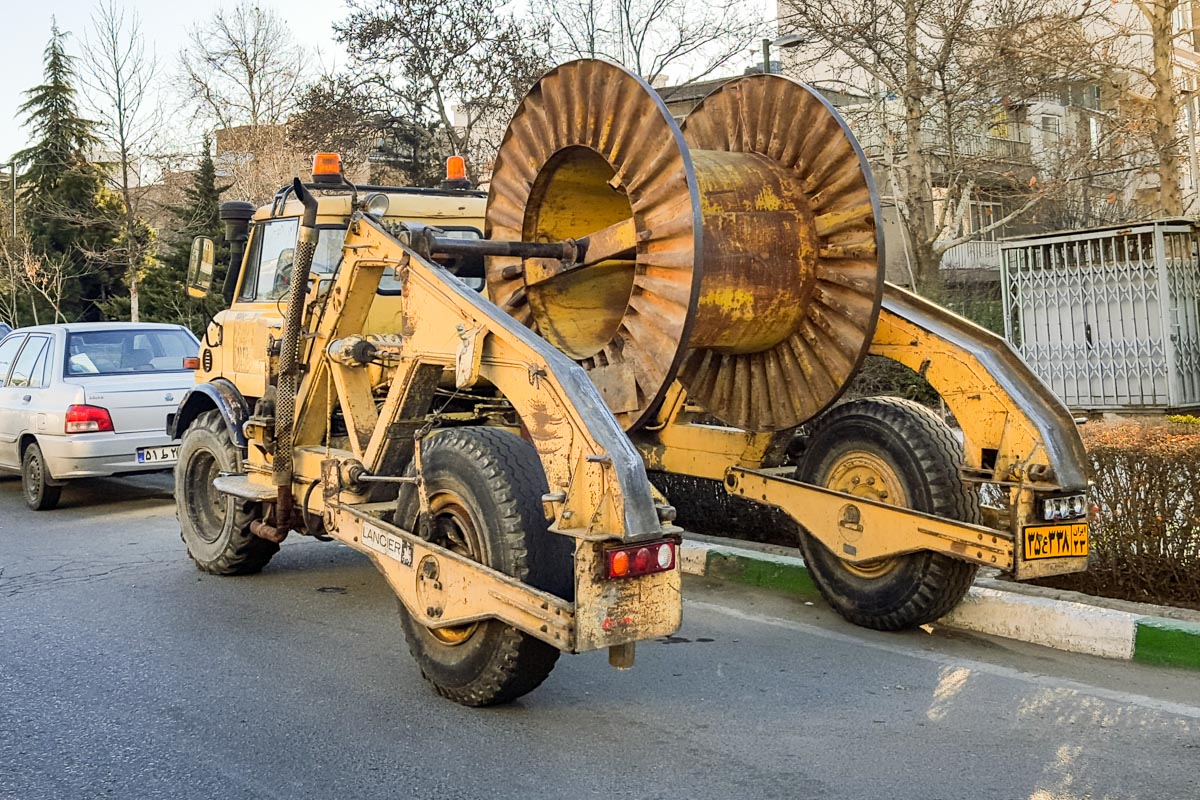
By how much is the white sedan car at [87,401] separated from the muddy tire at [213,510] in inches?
125

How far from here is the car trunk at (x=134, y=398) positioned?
10789 millimetres

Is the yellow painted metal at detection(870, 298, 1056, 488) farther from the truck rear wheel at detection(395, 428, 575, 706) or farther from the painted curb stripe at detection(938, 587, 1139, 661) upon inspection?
the truck rear wheel at detection(395, 428, 575, 706)

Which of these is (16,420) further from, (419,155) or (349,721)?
(419,155)

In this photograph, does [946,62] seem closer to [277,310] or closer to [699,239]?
[277,310]

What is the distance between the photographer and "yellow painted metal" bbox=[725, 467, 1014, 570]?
5.32 meters

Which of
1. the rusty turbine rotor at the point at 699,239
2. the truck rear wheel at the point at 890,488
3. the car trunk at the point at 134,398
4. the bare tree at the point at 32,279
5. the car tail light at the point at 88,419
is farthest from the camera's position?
the bare tree at the point at 32,279

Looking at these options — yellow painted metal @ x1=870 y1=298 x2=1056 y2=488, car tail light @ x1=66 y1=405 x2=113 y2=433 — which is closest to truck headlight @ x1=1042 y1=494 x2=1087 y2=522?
yellow painted metal @ x1=870 y1=298 x2=1056 y2=488

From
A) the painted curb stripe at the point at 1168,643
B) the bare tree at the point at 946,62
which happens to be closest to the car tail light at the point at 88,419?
the painted curb stripe at the point at 1168,643

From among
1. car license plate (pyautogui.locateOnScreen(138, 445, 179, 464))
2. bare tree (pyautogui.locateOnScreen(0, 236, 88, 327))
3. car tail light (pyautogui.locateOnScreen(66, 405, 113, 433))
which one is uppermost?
bare tree (pyautogui.locateOnScreen(0, 236, 88, 327))

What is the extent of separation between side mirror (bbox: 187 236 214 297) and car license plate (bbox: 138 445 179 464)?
3.54m

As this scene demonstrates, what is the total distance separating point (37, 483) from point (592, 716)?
8.39 meters

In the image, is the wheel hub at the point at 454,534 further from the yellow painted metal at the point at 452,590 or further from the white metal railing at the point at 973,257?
the white metal railing at the point at 973,257

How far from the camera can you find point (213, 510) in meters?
7.73

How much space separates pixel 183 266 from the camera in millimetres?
32250
